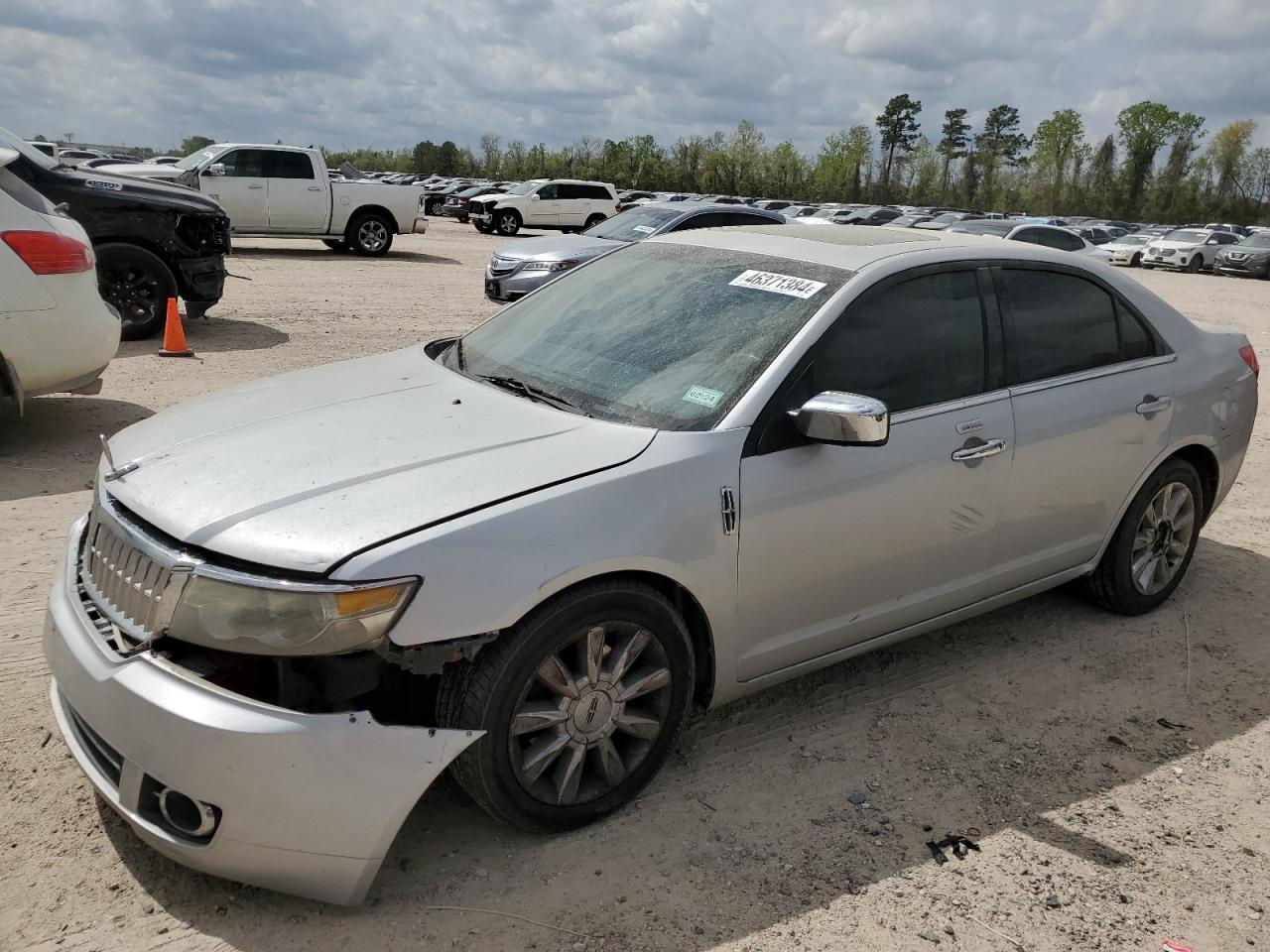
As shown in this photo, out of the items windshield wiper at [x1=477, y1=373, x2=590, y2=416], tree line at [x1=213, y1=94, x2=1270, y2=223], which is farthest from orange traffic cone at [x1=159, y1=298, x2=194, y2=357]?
tree line at [x1=213, y1=94, x2=1270, y2=223]

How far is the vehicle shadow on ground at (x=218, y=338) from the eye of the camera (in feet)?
32.3

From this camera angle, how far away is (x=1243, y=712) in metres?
4.01

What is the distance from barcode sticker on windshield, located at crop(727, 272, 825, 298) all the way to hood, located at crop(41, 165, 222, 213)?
7734 mm

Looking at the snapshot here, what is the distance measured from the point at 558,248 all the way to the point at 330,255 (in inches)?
364

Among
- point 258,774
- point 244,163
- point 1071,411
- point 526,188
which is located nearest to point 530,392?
point 258,774

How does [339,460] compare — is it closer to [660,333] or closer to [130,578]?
[130,578]

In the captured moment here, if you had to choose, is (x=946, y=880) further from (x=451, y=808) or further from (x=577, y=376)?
(x=577, y=376)

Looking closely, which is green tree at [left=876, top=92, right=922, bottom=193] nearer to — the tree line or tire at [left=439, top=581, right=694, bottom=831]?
the tree line

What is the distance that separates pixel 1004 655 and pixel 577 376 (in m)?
2.18

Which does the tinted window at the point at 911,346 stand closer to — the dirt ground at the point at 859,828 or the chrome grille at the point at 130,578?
the dirt ground at the point at 859,828

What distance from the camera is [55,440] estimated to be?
21.8 feet

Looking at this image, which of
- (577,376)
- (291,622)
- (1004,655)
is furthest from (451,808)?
(1004,655)

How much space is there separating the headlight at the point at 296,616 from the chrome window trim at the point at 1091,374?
2.50m

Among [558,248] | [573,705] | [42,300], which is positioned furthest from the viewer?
[558,248]
